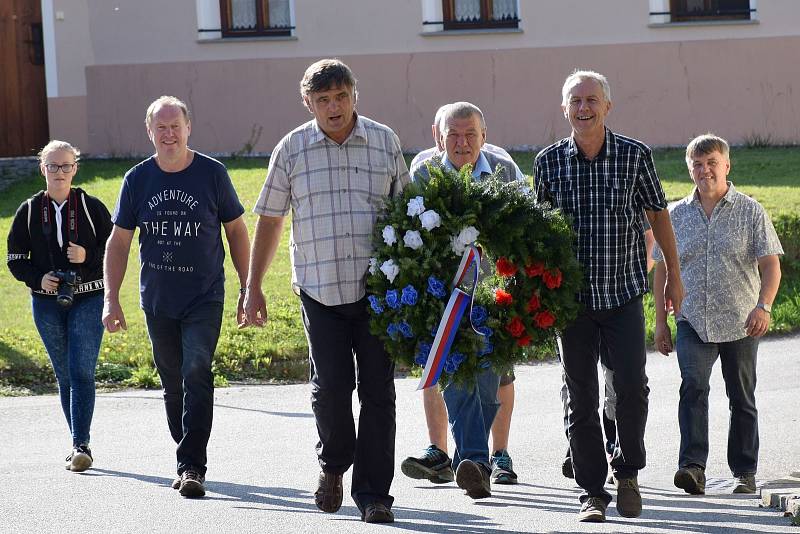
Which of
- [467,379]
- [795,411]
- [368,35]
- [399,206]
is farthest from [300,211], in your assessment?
[368,35]

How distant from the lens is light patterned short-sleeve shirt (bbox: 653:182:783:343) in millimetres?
7387

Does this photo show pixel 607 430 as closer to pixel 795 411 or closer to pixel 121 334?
pixel 795 411

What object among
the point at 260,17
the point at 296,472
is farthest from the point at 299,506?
the point at 260,17

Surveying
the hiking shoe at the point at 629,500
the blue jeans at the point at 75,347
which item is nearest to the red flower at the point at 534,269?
the hiking shoe at the point at 629,500

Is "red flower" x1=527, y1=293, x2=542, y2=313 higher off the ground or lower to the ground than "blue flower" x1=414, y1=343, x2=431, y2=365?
higher

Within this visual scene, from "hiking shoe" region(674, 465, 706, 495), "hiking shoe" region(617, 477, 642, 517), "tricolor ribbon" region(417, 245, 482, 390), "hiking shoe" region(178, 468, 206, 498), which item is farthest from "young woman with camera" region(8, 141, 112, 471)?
"hiking shoe" region(674, 465, 706, 495)

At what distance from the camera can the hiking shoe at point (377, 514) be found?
643 centimetres

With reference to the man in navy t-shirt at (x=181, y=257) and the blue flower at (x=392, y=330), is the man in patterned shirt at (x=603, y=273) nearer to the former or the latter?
the blue flower at (x=392, y=330)

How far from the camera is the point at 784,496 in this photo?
6543 mm

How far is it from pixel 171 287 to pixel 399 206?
5.23 feet

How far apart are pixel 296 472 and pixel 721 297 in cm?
257

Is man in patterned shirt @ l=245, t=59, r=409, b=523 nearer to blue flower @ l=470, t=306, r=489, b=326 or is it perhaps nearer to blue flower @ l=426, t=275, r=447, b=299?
blue flower @ l=426, t=275, r=447, b=299

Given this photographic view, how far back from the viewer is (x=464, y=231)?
6.42 m

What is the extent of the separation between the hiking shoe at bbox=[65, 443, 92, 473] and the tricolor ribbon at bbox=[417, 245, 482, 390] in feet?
8.18
